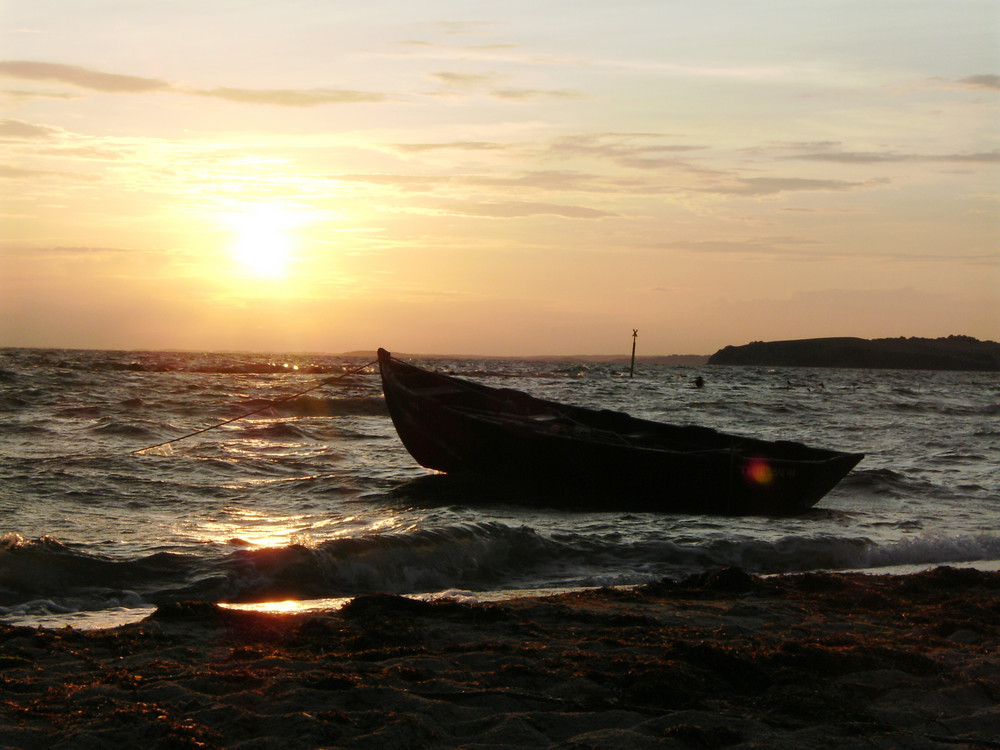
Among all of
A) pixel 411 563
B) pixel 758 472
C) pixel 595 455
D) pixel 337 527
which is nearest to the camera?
pixel 411 563

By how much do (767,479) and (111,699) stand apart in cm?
961

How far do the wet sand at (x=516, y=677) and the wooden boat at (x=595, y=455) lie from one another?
5.66m

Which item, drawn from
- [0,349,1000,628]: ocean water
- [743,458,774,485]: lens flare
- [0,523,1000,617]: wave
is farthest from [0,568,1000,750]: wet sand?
[743,458,774,485]: lens flare

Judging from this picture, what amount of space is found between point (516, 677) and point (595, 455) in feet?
26.5

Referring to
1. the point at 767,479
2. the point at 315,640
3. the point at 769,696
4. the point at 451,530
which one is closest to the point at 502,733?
the point at 769,696

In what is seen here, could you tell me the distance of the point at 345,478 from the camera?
550 inches

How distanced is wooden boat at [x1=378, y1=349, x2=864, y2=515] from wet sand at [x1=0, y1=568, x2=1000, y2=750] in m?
5.66

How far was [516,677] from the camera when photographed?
4.45 meters

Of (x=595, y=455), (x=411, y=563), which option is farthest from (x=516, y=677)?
(x=595, y=455)

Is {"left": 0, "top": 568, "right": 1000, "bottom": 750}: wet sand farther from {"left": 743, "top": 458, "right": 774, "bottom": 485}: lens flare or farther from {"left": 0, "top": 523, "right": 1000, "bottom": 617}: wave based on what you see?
{"left": 743, "top": 458, "right": 774, "bottom": 485}: lens flare

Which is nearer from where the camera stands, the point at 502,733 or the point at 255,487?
the point at 502,733

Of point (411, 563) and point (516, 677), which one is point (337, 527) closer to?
point (411, 563)

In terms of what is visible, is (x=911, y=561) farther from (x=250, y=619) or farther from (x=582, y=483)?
(x=250, y=619)

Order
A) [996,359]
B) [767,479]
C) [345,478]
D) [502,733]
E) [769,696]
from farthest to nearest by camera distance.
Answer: [996,359], [345,478], [767,479], [769,696], [502,733]
